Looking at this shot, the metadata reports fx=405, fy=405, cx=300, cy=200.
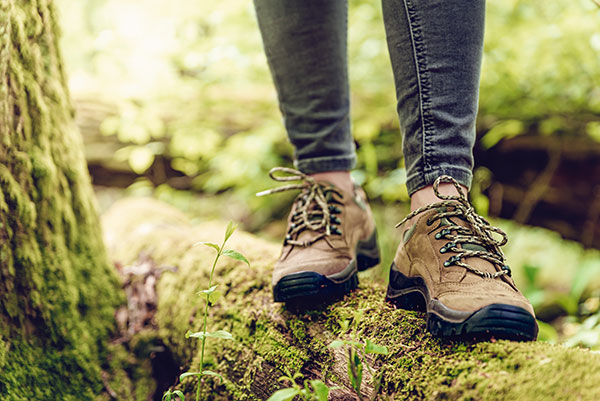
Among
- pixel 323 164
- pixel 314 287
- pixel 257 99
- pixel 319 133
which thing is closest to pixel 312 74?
→ pixel 319 133

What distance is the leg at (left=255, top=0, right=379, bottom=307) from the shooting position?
1180 mm

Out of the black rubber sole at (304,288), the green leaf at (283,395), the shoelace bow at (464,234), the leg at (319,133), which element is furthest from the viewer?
the leg at (319,133)

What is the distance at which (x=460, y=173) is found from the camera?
999 millimetres

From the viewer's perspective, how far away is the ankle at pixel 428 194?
1.00 m

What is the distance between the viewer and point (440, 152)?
0.98 metres

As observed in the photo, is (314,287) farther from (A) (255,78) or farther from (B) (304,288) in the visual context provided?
(A) (255,78)

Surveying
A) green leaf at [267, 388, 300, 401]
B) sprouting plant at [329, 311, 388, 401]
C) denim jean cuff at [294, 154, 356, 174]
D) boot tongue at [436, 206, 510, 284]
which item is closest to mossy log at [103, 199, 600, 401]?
sprouting plant at [329, 311, 388, 401]

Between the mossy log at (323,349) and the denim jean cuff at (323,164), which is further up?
the denim jean cuff at (323,164)

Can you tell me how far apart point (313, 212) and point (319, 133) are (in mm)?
261

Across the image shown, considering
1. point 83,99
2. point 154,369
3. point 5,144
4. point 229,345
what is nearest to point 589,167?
point 229,345

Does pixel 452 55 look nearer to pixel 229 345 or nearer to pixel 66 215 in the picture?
pixel 229 345

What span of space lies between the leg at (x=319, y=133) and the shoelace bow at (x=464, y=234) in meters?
0.31

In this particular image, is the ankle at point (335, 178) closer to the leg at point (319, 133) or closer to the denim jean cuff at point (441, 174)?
the leg at point (319, 133)

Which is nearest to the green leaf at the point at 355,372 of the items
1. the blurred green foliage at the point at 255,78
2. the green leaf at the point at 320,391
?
the green leaf at the point at 320,391
